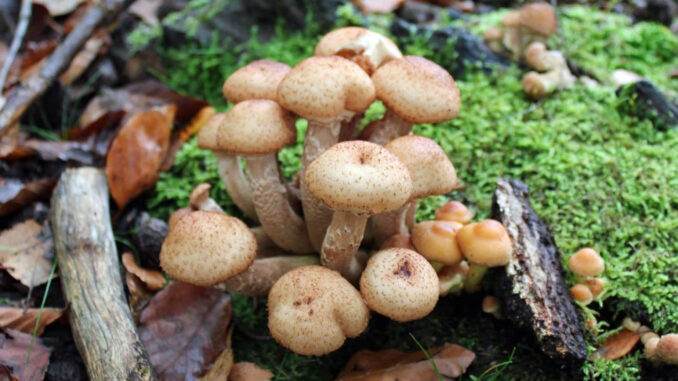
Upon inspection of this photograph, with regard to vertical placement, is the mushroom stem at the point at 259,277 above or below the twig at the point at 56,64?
below

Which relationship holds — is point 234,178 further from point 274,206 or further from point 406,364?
point 406,364

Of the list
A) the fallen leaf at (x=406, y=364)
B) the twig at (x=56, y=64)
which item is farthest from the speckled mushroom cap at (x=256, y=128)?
the twig at (x=56, y=64)

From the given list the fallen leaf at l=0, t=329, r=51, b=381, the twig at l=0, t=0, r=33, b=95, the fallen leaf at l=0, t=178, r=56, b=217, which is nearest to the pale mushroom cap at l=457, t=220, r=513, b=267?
the fallen leaf at l=0, t=329, r=51, b=381

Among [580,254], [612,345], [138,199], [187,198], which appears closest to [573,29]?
[580,254]

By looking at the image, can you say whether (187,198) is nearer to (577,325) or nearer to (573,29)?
(577,325)

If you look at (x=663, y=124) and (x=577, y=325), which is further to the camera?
(x=663, y=124)

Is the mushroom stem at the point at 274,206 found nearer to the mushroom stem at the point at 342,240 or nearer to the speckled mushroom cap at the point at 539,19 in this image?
the mushroom stem at the point at 342,240

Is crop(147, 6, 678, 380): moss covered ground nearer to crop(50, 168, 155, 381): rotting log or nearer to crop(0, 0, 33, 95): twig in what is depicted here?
crop(50, 168, 155, 381): rotting log
